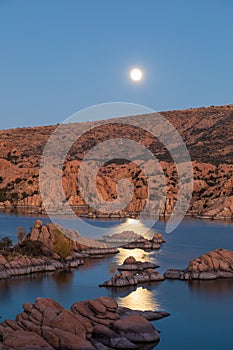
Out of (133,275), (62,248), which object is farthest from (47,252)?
(133,275)

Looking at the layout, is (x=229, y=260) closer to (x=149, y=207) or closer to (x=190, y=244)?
(x=190, y=244)

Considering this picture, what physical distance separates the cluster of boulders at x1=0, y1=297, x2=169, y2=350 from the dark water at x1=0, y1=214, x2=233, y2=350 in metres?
1.85

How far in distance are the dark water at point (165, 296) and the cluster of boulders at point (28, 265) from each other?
1.15 m

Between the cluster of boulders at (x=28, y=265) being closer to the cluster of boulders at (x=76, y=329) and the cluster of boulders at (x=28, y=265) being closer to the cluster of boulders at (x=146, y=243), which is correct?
the cluster of boulders at (x=146, y=243)

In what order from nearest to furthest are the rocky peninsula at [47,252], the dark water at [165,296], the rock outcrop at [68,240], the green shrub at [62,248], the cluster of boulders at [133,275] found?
the dark water at [165,296] → the cluster of boulders at [133,275] → the rocky peninsula at [47,252] → the green shrub at [62,248] → the rock outcrop at [68,240]

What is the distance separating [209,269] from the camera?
51906 millimetres

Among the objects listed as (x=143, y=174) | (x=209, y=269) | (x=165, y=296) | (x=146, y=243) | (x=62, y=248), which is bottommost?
(x=165, y=296)

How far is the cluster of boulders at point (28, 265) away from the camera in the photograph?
5022 cm

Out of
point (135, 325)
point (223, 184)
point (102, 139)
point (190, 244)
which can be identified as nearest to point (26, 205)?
point (223, 184)

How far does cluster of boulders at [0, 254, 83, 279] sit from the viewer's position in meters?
50.2

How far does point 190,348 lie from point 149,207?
97.6 m

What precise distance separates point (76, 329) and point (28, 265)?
76.9 feet

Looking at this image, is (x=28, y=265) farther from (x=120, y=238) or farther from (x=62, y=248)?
(x=120, y=238)

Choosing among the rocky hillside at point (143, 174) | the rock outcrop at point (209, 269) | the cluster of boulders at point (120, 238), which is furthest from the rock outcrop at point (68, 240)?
the rocky hillside at point (143, 174)
